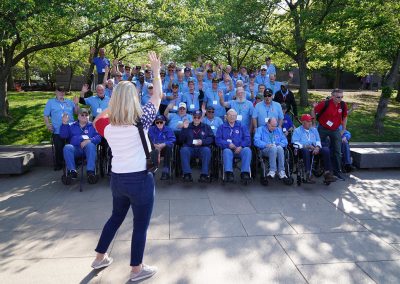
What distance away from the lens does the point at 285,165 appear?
6.18m

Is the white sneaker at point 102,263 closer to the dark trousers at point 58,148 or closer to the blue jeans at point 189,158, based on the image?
the blue jeans at point 189,158

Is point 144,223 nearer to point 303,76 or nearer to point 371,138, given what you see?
point 371,138

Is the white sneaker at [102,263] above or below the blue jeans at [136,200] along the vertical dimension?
below

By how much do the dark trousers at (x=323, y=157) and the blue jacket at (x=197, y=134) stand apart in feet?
5.86

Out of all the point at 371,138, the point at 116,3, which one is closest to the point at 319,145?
the point at 371,138

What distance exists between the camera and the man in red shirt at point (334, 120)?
6.60 m

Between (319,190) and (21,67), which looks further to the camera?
(21,67)

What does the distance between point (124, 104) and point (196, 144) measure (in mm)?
3634

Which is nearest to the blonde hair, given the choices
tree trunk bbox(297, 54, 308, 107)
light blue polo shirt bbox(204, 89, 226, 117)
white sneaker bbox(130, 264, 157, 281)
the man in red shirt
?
white sneaker bbox(130, 264, 157, 281)

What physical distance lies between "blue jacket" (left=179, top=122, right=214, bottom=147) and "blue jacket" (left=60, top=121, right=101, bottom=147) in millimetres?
1630

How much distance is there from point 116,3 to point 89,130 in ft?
12.9

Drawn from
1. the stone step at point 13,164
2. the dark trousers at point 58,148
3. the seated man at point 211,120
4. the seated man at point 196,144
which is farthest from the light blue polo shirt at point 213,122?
the stone step at point 13,164

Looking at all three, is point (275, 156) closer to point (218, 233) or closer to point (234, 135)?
point (234, 135)

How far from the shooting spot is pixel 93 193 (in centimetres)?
558
